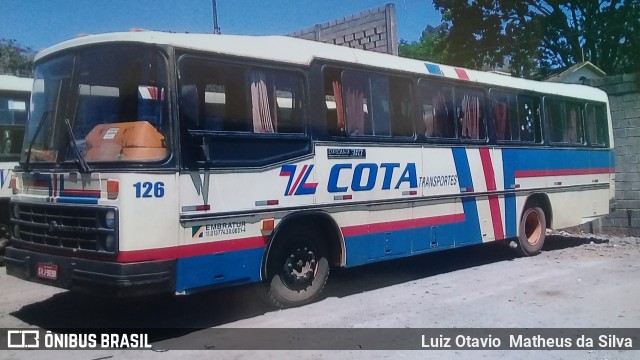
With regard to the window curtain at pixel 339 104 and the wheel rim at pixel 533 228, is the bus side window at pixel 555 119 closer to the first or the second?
the wheel rim at pixel 533 228

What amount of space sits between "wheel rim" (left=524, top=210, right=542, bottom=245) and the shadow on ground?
2.60 m

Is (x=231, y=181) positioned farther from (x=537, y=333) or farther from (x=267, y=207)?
(x=537, y=333)

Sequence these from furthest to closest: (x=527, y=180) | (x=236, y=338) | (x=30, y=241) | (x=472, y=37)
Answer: (x=472, y=37), (x=527, y=180), (x=30, y=241), (x=236, y=338)

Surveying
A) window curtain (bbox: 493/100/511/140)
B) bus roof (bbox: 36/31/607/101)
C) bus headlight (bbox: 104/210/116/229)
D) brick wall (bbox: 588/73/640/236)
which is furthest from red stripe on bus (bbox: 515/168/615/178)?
bus headlight (bbox: 104/210/116/229)

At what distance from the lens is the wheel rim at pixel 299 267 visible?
7.13 meters

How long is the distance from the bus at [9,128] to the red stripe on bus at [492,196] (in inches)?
294

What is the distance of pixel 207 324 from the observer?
21.9 ft

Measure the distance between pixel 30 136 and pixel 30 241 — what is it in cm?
116

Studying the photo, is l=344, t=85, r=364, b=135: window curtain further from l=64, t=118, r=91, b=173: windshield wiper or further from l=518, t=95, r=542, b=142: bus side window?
l=518, t=95, r=542, b=142: bus side window

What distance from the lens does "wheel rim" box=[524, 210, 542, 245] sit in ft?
36.9

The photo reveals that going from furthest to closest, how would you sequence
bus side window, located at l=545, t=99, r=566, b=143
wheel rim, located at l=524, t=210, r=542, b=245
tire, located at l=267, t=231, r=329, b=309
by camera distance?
bus side window, located at l=545, t=99, r=566, b=143 < wheel rim, located at l=524, t=210, r=542, b=245 < tire, located at l=267, t=231, r=329, b=309

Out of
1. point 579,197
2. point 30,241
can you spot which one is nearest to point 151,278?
point 30,241

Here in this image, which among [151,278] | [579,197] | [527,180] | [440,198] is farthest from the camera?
[579,197]

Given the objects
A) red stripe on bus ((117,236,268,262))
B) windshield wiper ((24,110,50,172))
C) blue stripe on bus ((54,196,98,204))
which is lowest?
red stripe on bus ((117,236,268,262))
